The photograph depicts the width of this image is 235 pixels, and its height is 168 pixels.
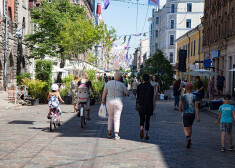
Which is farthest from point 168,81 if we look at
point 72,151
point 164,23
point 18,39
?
point 164,23

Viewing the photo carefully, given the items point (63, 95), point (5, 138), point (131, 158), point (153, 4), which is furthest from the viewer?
point (153, 4)

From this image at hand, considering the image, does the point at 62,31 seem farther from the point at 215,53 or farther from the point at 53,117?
the point at 53,117

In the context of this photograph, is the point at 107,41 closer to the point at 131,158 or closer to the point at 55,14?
the point at 55,14

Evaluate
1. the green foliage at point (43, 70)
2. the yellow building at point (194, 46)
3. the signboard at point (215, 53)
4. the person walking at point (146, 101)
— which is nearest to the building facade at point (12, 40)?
the green foliage at point (43, 70)

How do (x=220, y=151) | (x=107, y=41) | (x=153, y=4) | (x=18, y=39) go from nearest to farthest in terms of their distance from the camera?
(x=220, y=151), (x=153, y=4), (x=18, y=39), (x=107, y=41)

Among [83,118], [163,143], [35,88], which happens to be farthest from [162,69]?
[163,143]

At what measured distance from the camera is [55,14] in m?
37.1

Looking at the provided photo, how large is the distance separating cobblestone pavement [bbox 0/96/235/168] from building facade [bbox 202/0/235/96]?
65.2 feet

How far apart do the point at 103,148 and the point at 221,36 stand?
92.1ft

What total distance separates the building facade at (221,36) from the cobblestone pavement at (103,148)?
65.2 ft

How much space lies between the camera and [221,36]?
33.8 meters

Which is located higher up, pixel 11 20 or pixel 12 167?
pixel 11 20

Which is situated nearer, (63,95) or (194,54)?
(63,95)

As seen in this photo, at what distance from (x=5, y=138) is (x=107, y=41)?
32106 mm
